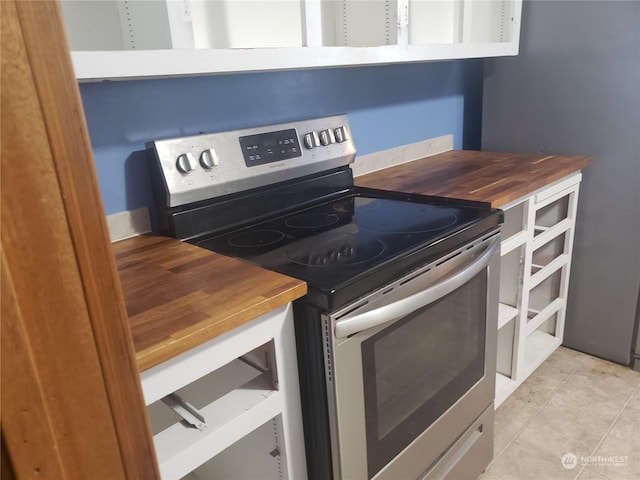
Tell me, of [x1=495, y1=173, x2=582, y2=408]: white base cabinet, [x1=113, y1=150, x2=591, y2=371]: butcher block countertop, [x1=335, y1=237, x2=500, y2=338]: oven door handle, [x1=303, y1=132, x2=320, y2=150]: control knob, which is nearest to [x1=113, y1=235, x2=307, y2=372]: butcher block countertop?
[x1=113, y1=150, x2=591, y2=371]: butcher block countertop

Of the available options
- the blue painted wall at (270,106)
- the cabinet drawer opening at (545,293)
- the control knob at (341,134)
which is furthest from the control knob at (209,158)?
the cabinet drawer opening at (545,293)

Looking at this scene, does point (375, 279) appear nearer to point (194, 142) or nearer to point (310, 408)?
point (310, 408)

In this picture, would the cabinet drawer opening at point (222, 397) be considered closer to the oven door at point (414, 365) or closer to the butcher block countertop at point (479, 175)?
the oven door at point (414, 365)

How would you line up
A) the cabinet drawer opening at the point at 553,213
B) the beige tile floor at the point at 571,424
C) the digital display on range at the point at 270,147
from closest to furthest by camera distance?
the digital display on range at the point at 270,147
the beige tile floor at the point at 571,424
the cabinet drawer opening at the point at 553,213

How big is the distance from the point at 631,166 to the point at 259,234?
1.49 m

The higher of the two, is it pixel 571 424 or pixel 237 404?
pixel 237 404

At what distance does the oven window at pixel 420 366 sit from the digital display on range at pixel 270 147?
0.61 meters

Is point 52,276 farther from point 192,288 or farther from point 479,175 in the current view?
point 479,175

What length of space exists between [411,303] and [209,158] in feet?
2.10

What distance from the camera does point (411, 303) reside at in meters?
1.10

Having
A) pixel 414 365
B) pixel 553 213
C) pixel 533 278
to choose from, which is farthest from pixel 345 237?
pixel 553 213

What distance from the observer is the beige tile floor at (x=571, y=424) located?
1648mm

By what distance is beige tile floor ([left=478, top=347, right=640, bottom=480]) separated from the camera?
1.65m

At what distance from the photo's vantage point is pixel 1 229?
0.44 m
